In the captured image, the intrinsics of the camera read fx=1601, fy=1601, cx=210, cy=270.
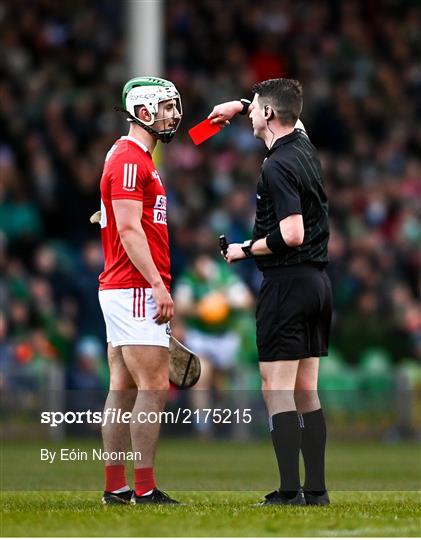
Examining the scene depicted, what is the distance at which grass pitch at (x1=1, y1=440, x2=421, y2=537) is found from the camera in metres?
7.42

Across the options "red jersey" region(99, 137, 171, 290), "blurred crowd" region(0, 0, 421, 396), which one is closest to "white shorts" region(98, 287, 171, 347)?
"red jersey" region(99, 137, 171, 290)

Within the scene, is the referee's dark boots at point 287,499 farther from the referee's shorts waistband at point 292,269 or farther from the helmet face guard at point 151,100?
the helmet face guard at point 151,100

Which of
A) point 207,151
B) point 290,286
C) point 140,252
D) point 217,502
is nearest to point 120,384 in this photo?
point 140,252

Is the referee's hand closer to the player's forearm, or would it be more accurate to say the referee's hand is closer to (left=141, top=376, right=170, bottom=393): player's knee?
the player's forearm

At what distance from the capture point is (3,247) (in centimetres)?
1889

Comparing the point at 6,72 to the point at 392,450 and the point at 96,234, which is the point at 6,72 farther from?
the point at 392,450

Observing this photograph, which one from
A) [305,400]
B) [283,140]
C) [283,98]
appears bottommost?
[305,400]

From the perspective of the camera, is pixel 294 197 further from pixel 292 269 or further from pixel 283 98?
pixel 283 98

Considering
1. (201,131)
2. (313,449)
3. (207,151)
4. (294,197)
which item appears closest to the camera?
(294,197)

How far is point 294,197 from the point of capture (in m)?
8.57

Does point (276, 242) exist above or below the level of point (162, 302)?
above

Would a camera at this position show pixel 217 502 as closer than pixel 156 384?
No

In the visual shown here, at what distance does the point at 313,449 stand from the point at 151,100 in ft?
7.00

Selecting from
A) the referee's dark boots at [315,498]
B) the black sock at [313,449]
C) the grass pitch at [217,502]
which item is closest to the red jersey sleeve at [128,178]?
the black sock at [313,449]
